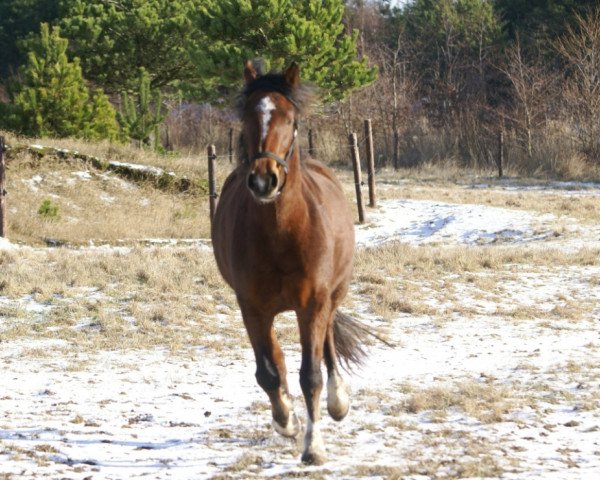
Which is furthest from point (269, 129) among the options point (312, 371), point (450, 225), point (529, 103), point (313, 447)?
point (529, 103)

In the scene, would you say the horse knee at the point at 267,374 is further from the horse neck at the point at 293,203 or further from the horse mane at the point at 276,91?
the horse mane at the point at 276,91

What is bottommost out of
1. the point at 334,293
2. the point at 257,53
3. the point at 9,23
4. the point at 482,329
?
the point at 482,329

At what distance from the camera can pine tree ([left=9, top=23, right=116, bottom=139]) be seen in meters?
21.5

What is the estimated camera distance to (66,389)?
22.6ft

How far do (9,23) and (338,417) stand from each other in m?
38.9

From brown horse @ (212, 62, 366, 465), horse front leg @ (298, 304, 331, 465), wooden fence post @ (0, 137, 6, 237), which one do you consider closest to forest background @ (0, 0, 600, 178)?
brown horse @ (212, 62, 366, 465)

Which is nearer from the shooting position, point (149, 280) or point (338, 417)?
point (338, 417)

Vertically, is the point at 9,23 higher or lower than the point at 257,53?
higher

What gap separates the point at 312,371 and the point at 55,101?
18059 millimetres

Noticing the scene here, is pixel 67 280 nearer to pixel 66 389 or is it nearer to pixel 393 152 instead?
pixel 66 389

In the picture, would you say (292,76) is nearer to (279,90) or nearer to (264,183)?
(279,90)

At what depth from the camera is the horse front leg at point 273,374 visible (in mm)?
5203

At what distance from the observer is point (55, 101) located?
21797 millimetres

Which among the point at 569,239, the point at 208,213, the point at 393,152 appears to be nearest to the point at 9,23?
the point at 393,152
